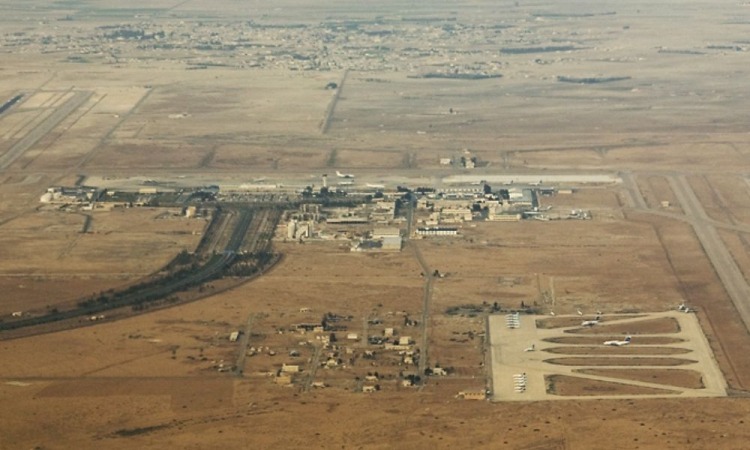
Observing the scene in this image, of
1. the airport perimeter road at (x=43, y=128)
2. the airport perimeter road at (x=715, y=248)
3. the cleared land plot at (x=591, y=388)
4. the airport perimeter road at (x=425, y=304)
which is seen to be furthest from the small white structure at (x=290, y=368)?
the airport perimeter road at (x=43, y=128)

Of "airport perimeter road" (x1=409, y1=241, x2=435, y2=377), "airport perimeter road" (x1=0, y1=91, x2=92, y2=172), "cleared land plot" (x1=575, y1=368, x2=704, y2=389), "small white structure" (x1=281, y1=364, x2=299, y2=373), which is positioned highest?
"airport perimeter road" (x1=0, y1=91, x2=92, y2=172)

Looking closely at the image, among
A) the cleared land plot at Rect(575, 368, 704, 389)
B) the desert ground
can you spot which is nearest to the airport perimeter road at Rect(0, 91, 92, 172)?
the desert ground

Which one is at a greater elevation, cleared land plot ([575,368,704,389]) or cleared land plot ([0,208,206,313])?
cleared land plot ([0,208,206,313])

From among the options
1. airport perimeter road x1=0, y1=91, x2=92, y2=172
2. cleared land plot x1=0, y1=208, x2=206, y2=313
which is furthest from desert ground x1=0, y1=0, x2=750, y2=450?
airport perimeter road x1=0, y1=91, x2=92, y2=172

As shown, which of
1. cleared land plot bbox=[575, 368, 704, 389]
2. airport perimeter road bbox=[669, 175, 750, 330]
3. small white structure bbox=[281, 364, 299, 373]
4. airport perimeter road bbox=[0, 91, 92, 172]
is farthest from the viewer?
airport perimeter road bbox=[0, 91, 92, 172]

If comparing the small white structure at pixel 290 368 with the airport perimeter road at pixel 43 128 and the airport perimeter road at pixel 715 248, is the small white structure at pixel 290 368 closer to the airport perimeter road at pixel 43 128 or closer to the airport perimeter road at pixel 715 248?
the airport perimeter road at pixel 715 248

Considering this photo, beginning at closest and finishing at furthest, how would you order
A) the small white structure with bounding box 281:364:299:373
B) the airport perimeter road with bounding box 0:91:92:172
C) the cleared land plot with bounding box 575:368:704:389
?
1. the cleared land plot with bounding box 575:368:704:389
2. the small white structure with bounding box 281:364:299:373
3. the airport perimeter road with bounding box 0:91:92:172

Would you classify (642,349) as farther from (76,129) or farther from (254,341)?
(76,129)

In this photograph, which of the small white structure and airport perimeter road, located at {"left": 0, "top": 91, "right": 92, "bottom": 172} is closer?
the small white structure

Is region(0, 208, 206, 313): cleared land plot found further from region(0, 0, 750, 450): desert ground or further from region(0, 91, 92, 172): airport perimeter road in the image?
region(0, 91, 92, 172): airport perimeter road
